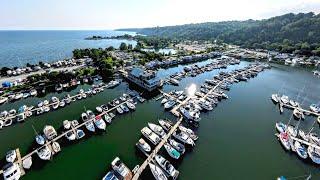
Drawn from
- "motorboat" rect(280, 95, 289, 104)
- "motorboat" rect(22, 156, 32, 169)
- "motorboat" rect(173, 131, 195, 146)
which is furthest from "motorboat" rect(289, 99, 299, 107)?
"motorboat" rect(22, 156, 32, 169)

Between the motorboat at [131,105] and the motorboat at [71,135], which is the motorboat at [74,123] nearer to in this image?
the motorboat at [71,135]

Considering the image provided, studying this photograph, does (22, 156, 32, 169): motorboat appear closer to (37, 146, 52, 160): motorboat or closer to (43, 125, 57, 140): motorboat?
(37, 146, 52, 160): motorboat

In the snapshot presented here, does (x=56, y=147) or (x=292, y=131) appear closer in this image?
(x=56, y=147)

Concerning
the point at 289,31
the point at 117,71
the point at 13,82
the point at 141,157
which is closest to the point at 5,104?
the point at 13,82

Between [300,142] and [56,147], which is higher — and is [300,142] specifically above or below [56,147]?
below

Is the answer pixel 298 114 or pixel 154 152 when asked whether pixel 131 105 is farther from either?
pixel 298 114

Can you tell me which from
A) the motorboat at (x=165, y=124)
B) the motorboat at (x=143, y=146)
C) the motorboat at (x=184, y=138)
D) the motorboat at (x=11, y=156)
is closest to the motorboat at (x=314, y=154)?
the motorboat at (x=184, y=138)

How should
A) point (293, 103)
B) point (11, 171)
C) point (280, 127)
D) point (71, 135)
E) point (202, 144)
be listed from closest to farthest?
1. point (11, 171)
2. point (202, 144)
3. point (71, 135)
4. point (280, 127)
5. point (293, 103)

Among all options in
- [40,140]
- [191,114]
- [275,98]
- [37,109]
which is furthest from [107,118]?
[275,98]

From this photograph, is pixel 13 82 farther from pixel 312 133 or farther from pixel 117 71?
pixel 312 133
